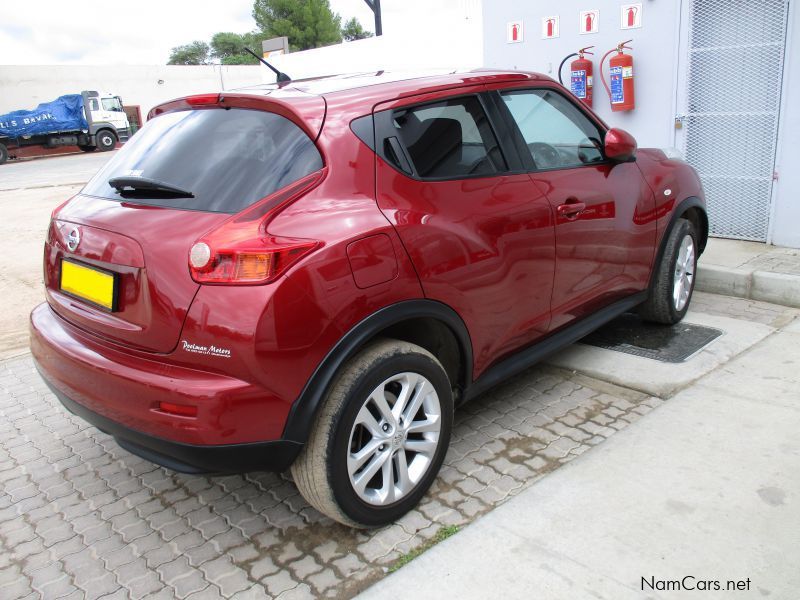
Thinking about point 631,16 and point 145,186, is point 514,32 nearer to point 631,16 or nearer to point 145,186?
point 631,16

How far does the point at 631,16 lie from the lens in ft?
20.8

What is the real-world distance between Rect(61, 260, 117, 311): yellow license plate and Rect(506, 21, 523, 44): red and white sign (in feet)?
19.6

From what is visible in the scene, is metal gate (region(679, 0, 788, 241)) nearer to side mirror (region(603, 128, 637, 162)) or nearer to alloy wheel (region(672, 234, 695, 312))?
alloy wheel (region(672, 234, 695, 312))

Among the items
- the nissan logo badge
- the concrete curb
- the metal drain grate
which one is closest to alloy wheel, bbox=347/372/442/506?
the nissan logo badge

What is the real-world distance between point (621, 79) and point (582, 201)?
352 cm

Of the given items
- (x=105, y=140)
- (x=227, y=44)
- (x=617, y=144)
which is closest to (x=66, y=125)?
(x=105, y=140)

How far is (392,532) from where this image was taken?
2.64 meters

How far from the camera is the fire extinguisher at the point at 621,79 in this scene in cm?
632

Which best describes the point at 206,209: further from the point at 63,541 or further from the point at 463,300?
the point at 63,541

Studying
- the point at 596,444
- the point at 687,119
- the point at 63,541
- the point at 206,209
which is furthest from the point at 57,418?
the point at 687,119

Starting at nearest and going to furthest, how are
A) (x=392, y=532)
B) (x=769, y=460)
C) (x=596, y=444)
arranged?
1. (x=392, y=532)
2. (x=769, y=460)
3. (x=596, y=444)

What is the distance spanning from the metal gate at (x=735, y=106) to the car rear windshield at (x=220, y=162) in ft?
16.1

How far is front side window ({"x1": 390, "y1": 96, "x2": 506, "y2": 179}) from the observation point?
2.76 meters

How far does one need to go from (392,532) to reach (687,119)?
5257 mm
